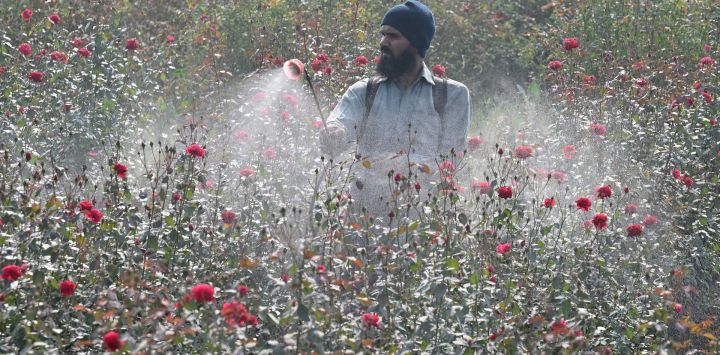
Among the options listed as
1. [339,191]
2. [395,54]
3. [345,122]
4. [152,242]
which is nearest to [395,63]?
[395,54]

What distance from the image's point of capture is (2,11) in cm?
756

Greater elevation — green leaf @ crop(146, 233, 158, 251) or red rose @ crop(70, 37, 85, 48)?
red rose @ crop(70, 37, 85, 48)

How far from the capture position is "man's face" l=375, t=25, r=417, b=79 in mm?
4656

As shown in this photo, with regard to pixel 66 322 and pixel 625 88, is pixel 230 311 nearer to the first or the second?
pixel 66 322

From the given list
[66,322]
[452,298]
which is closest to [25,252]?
[66,322]

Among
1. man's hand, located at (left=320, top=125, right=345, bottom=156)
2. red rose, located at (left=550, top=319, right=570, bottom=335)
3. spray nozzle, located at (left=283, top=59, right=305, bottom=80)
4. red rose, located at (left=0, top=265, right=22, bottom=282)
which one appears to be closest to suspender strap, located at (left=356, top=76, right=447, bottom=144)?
man's hand, located at (left=320, top=125, right=345, bottom=156)

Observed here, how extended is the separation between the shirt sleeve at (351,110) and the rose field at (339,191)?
17 centimetres

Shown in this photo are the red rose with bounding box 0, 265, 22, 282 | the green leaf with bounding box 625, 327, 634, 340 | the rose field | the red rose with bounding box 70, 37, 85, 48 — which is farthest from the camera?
the red rose with bounding box 70, 37, 85, 48

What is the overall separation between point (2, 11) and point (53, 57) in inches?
86.4

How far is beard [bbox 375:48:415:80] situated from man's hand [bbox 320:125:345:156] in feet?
1.38

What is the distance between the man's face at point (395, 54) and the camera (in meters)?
4.66

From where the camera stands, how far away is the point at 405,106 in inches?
183

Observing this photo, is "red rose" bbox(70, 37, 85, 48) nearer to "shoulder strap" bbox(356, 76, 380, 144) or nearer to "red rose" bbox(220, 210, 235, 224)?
"shoulder strap" bbox(356, 76, 380, 144)

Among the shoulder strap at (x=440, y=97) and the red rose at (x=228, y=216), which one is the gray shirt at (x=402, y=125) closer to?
the shoulder strap at (x=440, y=97)
